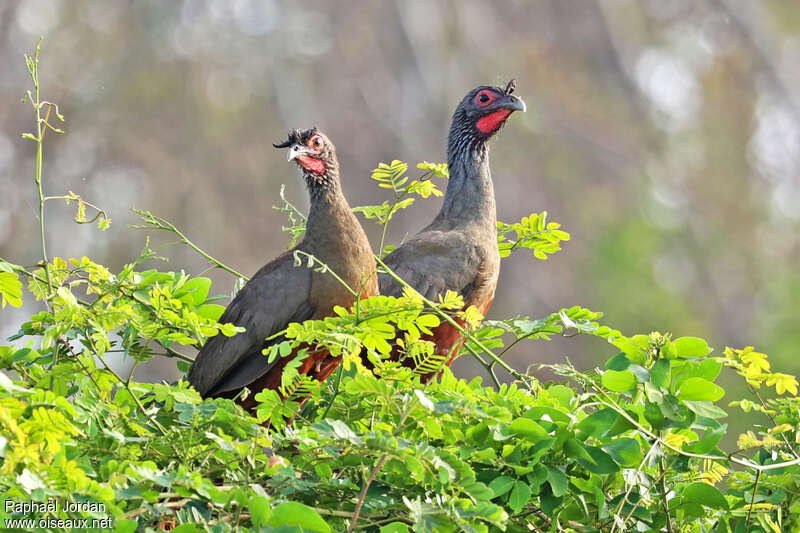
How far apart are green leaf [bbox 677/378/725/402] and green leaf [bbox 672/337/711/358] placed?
2.6 inches

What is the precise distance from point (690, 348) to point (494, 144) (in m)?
11.6

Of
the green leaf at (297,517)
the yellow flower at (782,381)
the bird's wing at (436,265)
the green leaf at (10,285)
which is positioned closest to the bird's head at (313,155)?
the bird's wing at (436,265)

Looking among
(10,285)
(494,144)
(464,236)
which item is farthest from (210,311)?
(494,144)

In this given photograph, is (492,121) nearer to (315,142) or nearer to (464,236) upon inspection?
(464,236)

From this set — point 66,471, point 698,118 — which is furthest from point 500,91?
point 698,118

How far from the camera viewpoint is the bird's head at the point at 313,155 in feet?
13.0

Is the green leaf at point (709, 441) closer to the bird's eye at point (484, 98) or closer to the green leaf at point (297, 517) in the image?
the green leaf at point (297, 517)

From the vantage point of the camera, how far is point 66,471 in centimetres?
165

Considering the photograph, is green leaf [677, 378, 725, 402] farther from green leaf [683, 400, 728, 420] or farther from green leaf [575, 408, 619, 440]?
green leaf [575, 408, 619, 440]

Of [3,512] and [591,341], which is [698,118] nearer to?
[591,341]

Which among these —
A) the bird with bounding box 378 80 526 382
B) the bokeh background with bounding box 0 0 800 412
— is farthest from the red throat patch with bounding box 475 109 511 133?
the bokeh background with bounding box 0 0 800 412

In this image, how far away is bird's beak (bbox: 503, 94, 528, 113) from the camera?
5.07 metres

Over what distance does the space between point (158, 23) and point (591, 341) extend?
7.44 metres

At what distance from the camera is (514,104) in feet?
16.8
